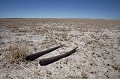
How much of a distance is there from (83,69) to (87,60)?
4.18 feet

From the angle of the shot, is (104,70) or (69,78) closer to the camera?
(69,78)

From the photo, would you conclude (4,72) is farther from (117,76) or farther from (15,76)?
(117,76)

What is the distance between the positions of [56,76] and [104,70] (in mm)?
2450

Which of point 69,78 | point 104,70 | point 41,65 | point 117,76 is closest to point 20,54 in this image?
point 41,65

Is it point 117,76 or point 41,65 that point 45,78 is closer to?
point 41,65

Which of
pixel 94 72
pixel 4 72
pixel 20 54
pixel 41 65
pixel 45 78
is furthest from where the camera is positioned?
pixel 20 54

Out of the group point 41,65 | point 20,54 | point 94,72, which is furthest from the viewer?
point 20,54

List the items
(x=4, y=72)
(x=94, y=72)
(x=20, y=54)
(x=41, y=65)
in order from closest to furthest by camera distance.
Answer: (x=4, y=72) < (x=94, y=72) < (x=41, y=65) < (x=20, y=54)

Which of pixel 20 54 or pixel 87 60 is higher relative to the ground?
pixel 20 54

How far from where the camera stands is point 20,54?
674cm

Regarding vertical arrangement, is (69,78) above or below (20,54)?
below

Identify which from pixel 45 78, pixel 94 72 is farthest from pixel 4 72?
pixel 94 72

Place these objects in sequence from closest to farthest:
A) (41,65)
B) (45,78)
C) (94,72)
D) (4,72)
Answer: (45,78), (4,72), (94,72), (41,65)

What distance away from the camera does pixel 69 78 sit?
5.04 metres
